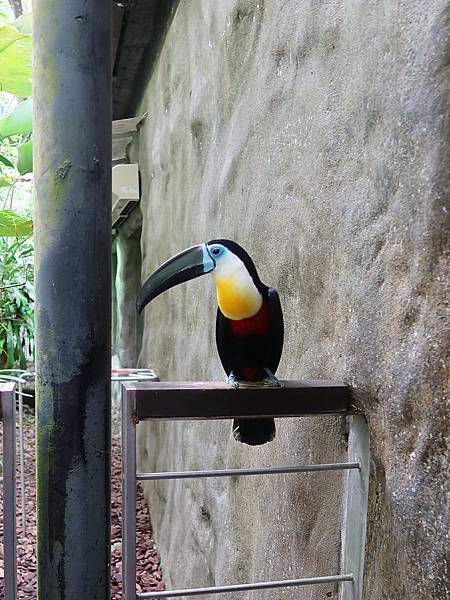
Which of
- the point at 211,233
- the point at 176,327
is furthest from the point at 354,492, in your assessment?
the point at 176,327

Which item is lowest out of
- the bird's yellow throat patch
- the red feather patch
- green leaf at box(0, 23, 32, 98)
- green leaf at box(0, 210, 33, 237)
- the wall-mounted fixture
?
the red feather patch

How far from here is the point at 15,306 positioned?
21.9ft

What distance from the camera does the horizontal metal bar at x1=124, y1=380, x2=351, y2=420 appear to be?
1.05 metres

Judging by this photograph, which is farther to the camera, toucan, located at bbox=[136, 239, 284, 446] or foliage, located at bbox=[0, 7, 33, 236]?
foliage, located at bbox=[0, 7, 33, 236]

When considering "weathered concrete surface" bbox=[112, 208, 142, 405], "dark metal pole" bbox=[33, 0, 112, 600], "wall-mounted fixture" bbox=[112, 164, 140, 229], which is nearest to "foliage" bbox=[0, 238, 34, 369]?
"weathered concrete surface" bbox=[112, 208, 142, 405]

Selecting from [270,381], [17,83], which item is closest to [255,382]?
[270,381]

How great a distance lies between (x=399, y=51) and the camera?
106 cm

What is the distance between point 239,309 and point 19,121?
2.85 metres

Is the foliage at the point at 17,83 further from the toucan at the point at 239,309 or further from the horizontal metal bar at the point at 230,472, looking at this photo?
Result: the horizontal metal bar at the point at 230,472

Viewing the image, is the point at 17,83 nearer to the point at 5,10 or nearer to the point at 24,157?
the point at 24,157

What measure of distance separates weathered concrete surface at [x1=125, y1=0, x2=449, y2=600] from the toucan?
15cm

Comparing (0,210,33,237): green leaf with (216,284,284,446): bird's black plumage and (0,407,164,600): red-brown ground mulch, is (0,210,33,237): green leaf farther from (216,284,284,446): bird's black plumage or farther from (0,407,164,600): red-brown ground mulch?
(216,284,284,446): bird's black plumage

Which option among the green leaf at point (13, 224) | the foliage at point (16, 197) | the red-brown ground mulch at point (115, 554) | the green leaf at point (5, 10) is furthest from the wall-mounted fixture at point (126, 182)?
the green leaf at point (5, 10)

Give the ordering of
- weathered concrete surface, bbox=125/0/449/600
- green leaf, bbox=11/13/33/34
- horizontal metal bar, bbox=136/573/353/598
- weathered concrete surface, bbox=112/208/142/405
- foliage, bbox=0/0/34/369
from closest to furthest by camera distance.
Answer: weathered concrete surface, bbox=125/0/449/600, horizontal metal bar, bbox=136/573/353/598, foliage, bbox=0/0/34/369, green leaf, bbox=11/13/33/34, weathered concrete surface, bbox=112/208/142/405
